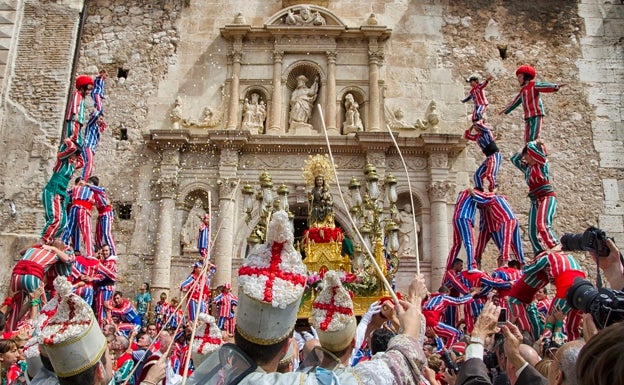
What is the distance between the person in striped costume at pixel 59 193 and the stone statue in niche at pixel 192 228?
4077 millimetres

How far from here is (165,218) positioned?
13.8m

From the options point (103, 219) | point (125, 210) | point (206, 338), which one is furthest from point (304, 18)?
point (206, 338)

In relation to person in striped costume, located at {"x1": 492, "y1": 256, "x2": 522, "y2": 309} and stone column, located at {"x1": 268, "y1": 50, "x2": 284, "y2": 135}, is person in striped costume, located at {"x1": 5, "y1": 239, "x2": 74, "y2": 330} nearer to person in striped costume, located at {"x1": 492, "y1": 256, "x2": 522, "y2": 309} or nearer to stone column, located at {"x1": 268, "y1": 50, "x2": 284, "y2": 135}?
person in striped costume, located at {"x1": 492, "y1": 256, "x2": 522, "y2": 309}

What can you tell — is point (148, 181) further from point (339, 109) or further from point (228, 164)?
point (339, 109)

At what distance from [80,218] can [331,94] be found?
7.46m

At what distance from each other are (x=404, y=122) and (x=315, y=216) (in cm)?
570

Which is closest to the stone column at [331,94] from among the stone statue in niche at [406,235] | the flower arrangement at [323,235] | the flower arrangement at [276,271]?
the stone statue in niche at [406,235]

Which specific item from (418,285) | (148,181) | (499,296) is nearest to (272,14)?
(148,181)

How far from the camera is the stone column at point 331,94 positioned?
14516mm

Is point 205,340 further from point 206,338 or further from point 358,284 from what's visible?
point 358,284

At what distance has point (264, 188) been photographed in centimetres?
978

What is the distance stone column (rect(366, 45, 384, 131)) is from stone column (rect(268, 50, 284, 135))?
7.46 feet

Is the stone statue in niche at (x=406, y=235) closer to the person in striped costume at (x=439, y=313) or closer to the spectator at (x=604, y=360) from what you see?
the person in striped costume at (x=439, y=313)

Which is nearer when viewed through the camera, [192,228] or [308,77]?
[192,228]
